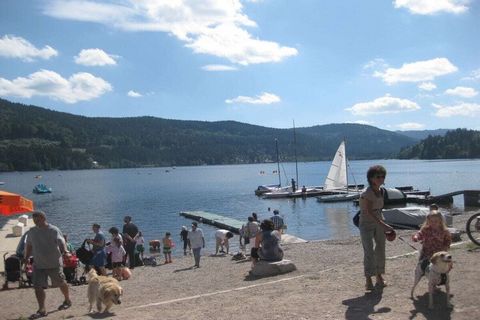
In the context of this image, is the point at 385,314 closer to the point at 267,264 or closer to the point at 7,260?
the point at 267,264

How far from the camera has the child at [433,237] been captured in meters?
7.12

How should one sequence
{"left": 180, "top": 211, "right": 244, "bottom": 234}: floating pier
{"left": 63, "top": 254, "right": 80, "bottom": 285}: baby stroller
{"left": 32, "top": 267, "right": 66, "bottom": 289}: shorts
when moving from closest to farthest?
{"left": 32, "top": 267, "right": 66, "bottom": 289}: shorts < {"left": 63, "top": 254, "right": 80, "bottom": 285}: baby stroller < {"left": 180, "top": 211, "right": 244, "bottom": 234}: floating pier

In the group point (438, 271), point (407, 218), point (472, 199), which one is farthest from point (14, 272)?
point (472, 199)

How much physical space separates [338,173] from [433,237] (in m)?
55.5

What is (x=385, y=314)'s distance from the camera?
21.0 feet

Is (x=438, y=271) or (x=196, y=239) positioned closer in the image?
(x=438, y=271)

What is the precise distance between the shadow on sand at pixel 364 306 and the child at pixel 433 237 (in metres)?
0.87

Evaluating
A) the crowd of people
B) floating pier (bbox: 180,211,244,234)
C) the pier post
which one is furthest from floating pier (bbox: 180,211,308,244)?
the crowd of people

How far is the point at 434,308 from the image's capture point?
6457mm

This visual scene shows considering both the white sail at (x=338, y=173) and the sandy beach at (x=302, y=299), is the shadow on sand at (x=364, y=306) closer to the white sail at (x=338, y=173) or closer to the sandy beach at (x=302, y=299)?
the sandy beach at (x=302, y=299)

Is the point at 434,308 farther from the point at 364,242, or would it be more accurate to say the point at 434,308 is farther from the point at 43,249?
the point at 43,249

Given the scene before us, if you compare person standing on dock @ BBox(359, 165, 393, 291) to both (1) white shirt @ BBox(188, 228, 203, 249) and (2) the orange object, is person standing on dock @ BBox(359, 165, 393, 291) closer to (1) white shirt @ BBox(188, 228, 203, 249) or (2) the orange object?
(1) white shirt @ BBox(188, 228, 203, 249)

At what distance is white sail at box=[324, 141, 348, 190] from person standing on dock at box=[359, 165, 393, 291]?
5199 cm

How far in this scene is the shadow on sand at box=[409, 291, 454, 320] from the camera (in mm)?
6195
